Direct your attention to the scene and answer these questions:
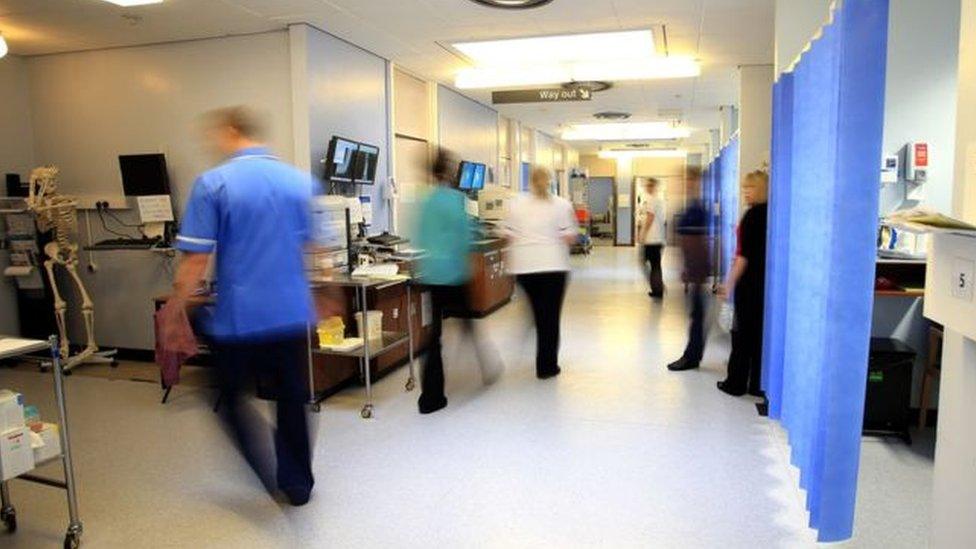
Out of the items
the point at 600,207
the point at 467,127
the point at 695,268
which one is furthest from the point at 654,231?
the point at 600,207

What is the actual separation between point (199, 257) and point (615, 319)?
557 centimetres

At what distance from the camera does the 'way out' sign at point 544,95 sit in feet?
24.7

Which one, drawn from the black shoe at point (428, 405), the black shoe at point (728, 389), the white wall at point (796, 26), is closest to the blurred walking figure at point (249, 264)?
the black shoe at point (428, 405)

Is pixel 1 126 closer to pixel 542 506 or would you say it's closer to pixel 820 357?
pixel 542 506

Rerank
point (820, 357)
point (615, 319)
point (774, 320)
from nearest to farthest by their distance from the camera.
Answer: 1. point (820, 357)
2. point (774, 320)
3. point (615, 319)

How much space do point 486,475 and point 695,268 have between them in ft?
8.63

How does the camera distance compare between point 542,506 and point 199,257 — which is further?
point 542,506

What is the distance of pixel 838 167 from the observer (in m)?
2.26

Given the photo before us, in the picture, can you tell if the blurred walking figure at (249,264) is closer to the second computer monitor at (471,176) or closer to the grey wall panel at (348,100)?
the grey wall panel at (348,100)

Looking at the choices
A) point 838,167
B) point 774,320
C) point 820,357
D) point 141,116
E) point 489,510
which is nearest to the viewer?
point 838,167

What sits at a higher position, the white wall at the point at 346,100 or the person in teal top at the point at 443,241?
the white wall at the point at 346,100

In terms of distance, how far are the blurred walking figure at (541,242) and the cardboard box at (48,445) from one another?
9.93 ft

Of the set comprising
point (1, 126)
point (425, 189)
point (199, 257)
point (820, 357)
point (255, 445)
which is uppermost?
point (1, 126)

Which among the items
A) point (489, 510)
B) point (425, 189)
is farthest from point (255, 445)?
point (425, 189)
